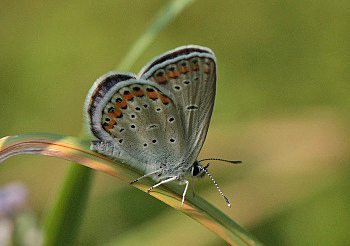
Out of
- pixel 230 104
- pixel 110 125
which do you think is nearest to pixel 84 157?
pixel 110 125

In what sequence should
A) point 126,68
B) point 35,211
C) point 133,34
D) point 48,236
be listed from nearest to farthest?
point 48,236
point 126,68
point 35,211
point 133,34

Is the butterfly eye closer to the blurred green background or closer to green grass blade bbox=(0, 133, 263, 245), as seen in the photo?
green grass blade bbox=(0, 133, 263, 245)

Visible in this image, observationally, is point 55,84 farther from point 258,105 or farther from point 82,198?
point 82,198

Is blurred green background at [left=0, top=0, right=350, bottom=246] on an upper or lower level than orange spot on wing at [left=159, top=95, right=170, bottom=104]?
lower

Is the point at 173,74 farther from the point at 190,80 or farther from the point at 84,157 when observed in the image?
the point at 84,157

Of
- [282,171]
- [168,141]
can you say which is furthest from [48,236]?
[282,171]

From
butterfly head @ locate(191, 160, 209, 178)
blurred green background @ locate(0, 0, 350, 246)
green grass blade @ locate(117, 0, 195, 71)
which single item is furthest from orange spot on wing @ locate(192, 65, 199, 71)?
blurred green background @ locate(0, 0, 350, 246)

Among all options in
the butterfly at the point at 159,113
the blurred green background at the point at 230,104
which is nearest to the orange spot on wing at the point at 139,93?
the butterfly at the point at 159,113

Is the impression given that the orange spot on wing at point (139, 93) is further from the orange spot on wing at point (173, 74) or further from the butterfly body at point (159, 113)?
the orange spot on wing at point (173, 74)
